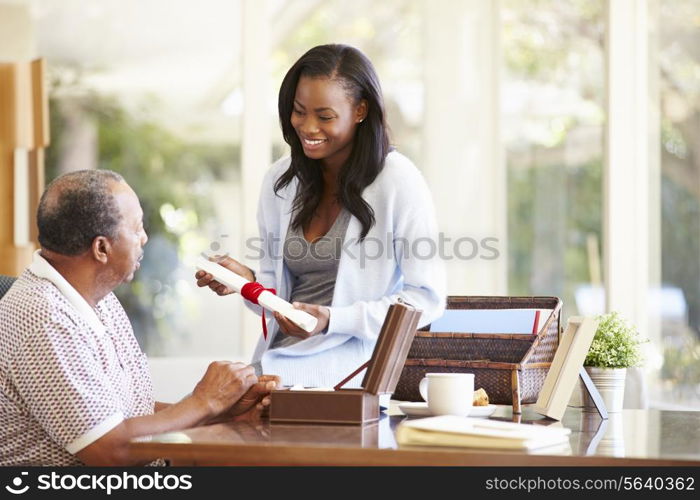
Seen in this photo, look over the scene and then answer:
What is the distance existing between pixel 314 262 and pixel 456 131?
10.6 ft

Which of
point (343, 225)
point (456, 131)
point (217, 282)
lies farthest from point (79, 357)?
point (456, 131)

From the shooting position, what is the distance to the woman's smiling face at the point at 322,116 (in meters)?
2.58

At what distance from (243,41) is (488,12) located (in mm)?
1685

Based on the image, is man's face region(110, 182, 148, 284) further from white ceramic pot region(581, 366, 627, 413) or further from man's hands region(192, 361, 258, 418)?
white ceramic pot region(581, 366, 627, 413)

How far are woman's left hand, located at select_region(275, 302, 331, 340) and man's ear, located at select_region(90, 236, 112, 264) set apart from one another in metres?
0.42

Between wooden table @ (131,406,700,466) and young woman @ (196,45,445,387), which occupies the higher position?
young woman @ (196,45,445,387)

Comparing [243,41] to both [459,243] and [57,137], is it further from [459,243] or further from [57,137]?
[459,243]

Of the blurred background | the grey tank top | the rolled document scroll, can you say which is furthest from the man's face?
the blurred background

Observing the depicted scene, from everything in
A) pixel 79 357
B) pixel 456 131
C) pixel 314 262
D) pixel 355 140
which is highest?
pixel 456 131

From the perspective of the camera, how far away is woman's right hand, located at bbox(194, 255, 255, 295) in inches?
92.1

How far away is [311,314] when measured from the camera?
238 centimetres

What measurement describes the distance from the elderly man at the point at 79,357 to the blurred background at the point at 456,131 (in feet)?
9.08

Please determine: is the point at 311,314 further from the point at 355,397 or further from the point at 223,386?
the point at 355,397

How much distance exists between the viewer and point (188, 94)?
5.65m
